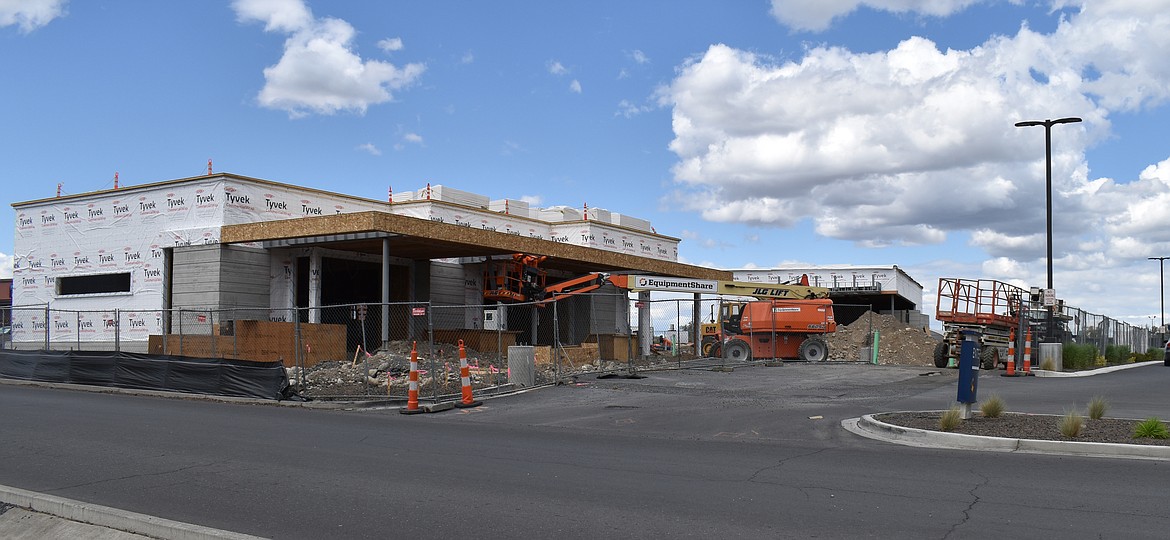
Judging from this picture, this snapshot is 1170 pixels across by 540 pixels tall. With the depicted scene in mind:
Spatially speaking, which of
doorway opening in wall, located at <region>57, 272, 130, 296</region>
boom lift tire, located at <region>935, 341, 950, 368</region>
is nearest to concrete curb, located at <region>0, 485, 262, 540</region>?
doorway opening in wall, located at <region>57, 272, 130, 296</region>

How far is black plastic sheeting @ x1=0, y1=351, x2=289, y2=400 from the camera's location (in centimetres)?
1961

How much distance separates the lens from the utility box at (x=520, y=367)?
20594 millimetres

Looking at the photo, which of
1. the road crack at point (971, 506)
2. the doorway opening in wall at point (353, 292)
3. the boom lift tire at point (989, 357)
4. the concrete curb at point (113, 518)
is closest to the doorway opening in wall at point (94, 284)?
the doorway opening in wall at point (353, 292)

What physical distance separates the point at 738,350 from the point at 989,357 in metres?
8.51

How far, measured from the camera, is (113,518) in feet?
23.8

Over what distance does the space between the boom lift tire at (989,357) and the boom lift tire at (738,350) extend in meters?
7.88

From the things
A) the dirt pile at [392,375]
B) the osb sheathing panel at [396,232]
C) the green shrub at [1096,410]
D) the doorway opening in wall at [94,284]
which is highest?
the osb sheathing panel at [396,232]

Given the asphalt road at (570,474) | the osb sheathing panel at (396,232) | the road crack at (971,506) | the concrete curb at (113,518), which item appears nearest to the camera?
the concrete curb at (113,518)

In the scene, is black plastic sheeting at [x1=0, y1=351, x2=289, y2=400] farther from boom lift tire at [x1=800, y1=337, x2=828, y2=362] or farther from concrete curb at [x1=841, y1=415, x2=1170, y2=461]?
boom lift tire at [x1=800, y1=337, x2=828, y2=362]

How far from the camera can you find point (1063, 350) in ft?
94.6

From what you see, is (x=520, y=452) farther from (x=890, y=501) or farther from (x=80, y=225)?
(x=80, y=225)

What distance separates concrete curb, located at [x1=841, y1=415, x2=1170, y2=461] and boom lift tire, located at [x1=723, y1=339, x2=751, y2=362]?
19.6m

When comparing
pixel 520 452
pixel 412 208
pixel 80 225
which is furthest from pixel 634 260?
pixel 520 452

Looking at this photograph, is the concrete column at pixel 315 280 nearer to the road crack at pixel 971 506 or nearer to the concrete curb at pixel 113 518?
the concrete curb at pixel 113 518
